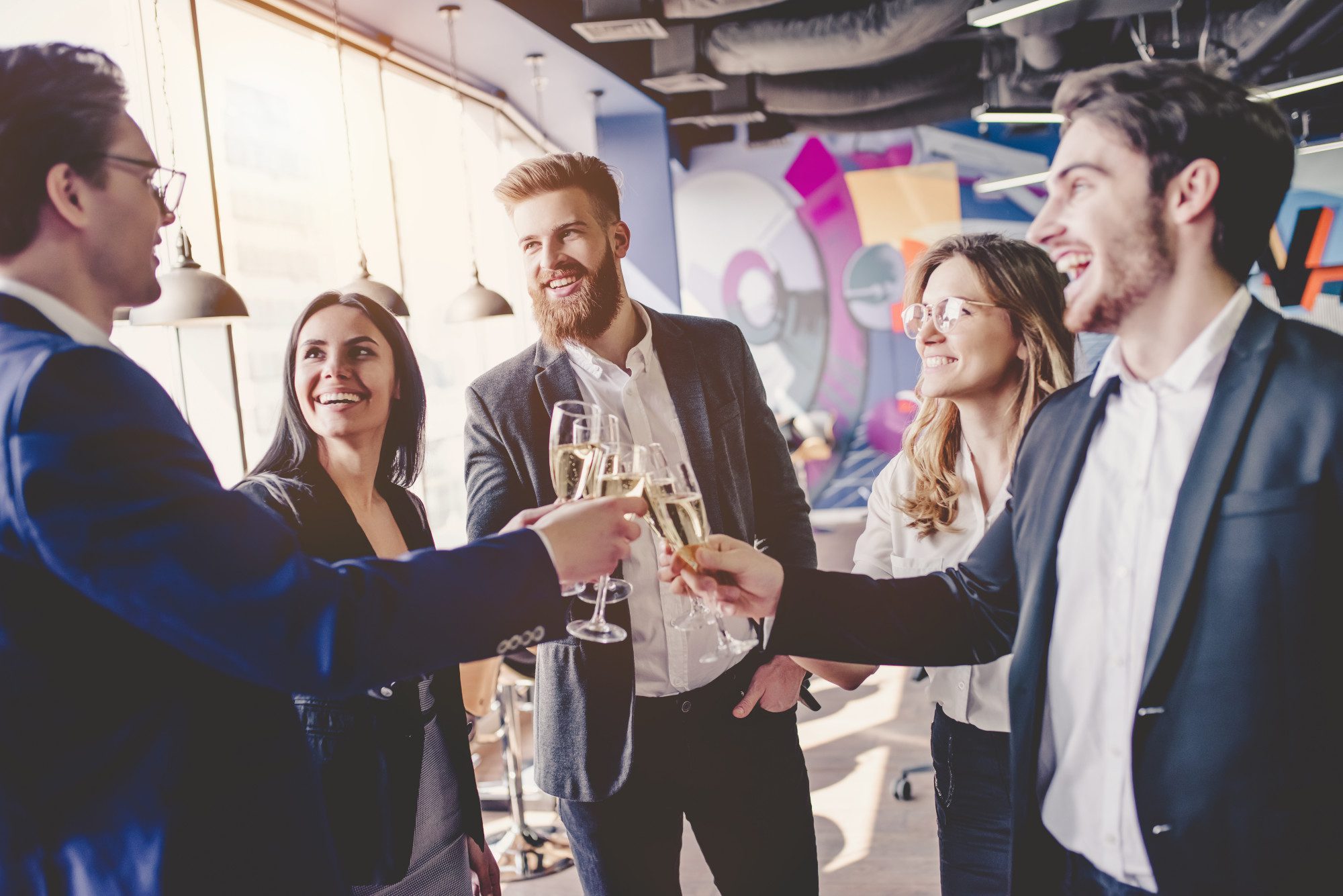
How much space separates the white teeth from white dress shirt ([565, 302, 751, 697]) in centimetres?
93

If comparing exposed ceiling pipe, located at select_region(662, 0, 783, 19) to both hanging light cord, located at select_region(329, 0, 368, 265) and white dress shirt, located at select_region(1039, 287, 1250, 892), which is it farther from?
white dress shirt, located at select_region(1039, 287, 1250, 892)

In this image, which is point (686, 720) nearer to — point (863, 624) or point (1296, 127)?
point (863, 624)

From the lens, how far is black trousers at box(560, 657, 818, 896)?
1967 millimetres

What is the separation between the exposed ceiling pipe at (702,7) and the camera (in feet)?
15.9

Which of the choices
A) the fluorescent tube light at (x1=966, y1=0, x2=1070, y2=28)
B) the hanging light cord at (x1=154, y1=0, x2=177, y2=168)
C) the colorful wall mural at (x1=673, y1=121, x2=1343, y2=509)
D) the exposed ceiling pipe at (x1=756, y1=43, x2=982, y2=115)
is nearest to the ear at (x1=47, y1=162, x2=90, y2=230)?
the hanging light cord at (x1=154, y1=0, x2=177, y2=168)

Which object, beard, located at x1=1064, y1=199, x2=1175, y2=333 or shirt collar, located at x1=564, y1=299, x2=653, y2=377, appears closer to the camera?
beard, located at x1=1064, y1=199, x2=1175, y2=333

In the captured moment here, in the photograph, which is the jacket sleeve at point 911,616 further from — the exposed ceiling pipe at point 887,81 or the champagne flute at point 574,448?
the exposed ceiling pipe at point 887,81

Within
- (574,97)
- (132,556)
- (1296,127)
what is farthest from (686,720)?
(1296,127)

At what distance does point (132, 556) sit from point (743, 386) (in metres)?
1.51

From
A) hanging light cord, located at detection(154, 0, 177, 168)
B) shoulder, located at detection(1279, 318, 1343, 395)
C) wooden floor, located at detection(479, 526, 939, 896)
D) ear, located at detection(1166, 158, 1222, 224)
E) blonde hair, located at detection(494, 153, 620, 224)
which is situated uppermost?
hanging light cord, located at detection(154, 0, 177, 168)

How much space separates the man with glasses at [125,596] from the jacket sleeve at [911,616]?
53 cm

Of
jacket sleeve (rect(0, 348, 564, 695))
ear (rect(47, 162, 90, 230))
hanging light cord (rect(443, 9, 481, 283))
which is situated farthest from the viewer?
hanging light cord (rect(443, 9, 481, 283))

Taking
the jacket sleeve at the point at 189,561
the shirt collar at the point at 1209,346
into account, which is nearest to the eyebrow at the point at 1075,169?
the shirt collar at the point at 1209,346

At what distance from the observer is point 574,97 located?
6609 mm
